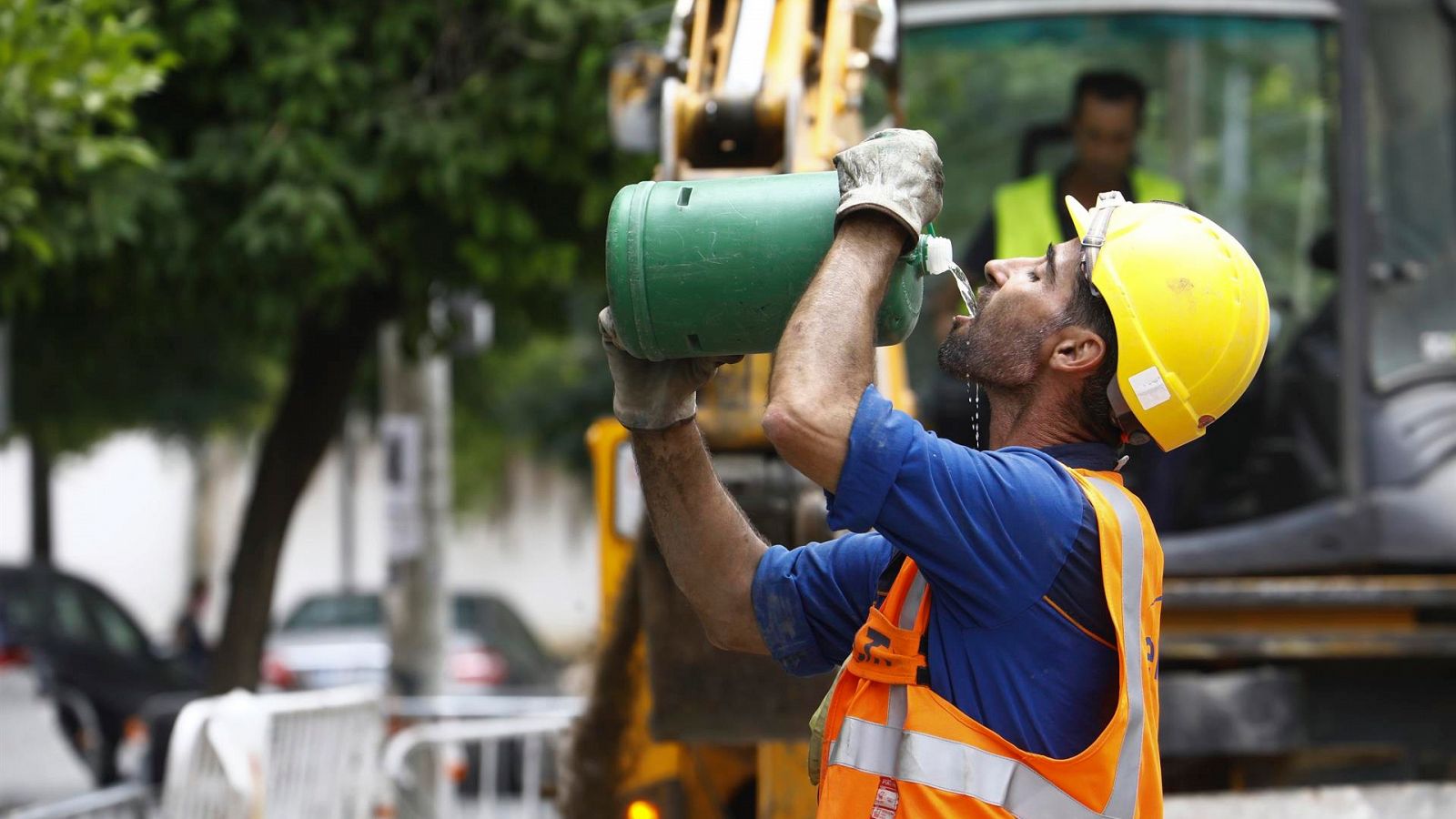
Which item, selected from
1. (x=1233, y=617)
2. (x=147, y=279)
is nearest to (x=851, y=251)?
(x=1233, y=617)

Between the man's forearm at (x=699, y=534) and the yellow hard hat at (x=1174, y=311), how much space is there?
2.11 ft

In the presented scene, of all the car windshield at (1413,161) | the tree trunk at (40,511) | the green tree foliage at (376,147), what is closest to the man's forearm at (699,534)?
the car windshield at (1413,161)

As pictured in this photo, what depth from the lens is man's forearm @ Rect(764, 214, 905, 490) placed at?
7.57 ft

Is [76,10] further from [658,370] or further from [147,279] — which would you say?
[658,370]

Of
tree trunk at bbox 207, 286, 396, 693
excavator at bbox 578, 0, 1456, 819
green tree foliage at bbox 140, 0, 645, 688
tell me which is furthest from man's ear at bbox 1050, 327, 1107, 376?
tree trunk at bbox 207, 286, 396, 693

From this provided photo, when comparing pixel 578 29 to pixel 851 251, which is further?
pixel 578 29

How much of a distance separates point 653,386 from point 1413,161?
3.93 meters

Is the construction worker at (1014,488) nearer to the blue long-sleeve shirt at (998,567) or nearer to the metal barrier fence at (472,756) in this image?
the blue long-sleeve shirt at (998,567)

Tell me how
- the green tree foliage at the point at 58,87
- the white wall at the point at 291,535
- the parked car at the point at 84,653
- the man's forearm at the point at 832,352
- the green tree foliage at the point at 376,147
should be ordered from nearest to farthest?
the man's forearm at the point at 832,352 → the green tree foliage at the point at 58,87 → the green tree foliage at the point at 376,147 → the parked car at the point at 84,653 → the white wall at the point at 291,535

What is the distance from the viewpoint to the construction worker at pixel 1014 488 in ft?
7.69

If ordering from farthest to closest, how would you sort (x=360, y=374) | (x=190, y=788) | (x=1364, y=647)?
(x=360, y=374) → (x=190, y=788) → (x=1364, y=647)

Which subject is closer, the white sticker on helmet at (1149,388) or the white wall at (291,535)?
the white sticker on helmet at (1149,388)

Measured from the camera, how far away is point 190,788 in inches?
239

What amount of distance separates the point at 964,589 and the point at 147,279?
560 cm
